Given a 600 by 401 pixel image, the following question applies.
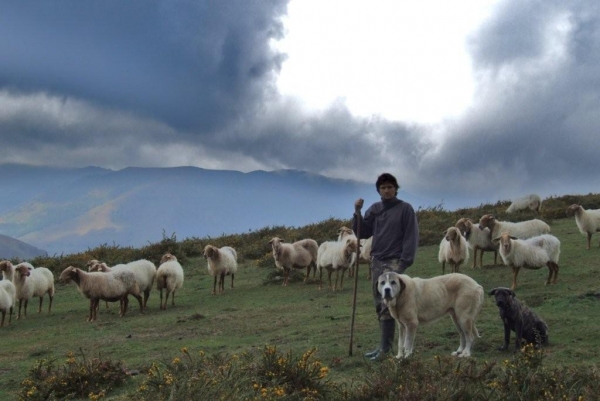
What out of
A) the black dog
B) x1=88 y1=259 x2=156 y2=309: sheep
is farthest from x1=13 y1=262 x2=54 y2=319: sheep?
the black dog

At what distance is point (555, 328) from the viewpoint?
967 centimetres

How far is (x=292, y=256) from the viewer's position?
18469 millimetres

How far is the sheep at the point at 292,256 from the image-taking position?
18.4 m

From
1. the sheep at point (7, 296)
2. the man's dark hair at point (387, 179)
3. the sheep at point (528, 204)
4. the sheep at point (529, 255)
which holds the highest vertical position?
the sheep at point (528, 204)

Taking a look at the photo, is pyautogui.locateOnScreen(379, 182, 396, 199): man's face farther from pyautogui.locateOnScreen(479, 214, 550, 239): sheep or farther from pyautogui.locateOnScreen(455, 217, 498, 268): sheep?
pyautogui.locateOnScreen(479, 214, 550, 239): sheep

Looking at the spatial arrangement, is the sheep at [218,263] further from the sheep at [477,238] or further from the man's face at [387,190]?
the man's face at [387,190]

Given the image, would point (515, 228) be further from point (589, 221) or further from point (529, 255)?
point (529, 255)

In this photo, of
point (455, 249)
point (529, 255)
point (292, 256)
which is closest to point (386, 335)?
point (529, 255)

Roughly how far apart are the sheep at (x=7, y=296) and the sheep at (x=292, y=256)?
7.16 metres

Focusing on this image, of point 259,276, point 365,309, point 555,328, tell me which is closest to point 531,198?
point 259,276

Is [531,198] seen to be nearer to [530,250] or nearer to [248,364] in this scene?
[530,250]

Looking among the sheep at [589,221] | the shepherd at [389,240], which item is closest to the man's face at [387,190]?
the shepherd at [389,240]

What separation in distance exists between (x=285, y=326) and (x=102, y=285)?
18.7 ft

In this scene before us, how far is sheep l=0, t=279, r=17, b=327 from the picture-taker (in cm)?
1489
